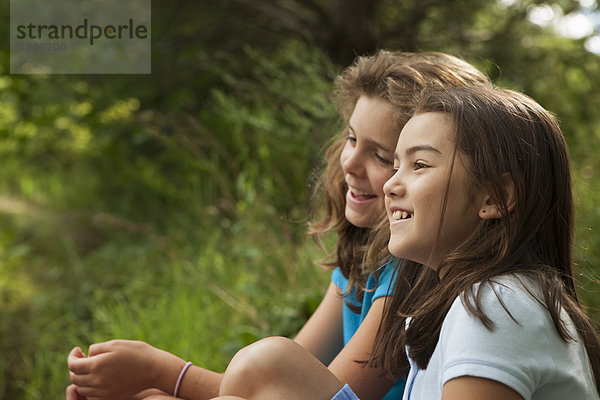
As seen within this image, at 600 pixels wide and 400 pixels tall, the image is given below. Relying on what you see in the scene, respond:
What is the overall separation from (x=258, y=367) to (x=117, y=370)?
21.3 inches

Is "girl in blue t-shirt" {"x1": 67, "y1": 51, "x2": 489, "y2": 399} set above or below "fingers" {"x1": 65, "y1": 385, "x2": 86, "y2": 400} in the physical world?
above

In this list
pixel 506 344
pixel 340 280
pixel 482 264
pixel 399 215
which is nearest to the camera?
pixel 506 344

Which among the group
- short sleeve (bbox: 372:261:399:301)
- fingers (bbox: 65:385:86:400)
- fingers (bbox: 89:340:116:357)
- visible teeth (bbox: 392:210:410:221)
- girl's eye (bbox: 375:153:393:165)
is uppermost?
girl's eye (bbox: 375:153:393:165)

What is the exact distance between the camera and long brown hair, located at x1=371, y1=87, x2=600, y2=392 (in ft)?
4.07

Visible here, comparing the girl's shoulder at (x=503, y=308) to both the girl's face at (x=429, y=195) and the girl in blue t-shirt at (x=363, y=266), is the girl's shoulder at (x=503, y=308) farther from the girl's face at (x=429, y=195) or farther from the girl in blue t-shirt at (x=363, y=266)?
the girl in blue t-shirt at (x=363, y=266)

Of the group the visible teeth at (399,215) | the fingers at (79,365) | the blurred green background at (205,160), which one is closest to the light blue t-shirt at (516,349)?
the visible teeth at (399,215)

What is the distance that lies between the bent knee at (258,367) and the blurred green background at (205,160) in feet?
4.07

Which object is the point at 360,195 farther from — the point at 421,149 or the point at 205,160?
the point at 205,160

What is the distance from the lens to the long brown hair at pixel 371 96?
1.70 m

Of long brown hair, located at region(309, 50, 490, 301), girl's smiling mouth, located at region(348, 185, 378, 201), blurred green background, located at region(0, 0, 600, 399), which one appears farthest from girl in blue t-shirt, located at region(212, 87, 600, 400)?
blurred green background, located at region(0, 0, 600, 399)

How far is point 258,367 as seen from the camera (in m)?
1.39

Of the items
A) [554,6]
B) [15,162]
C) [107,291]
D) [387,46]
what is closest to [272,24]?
[387,46]

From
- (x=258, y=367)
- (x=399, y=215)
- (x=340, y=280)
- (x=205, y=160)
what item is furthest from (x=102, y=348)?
(x=205, y=160)

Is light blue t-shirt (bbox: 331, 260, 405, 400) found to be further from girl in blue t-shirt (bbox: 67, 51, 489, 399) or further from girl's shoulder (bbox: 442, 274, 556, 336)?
girl's shoulder (bbox: 442, 274, 556, 336)
